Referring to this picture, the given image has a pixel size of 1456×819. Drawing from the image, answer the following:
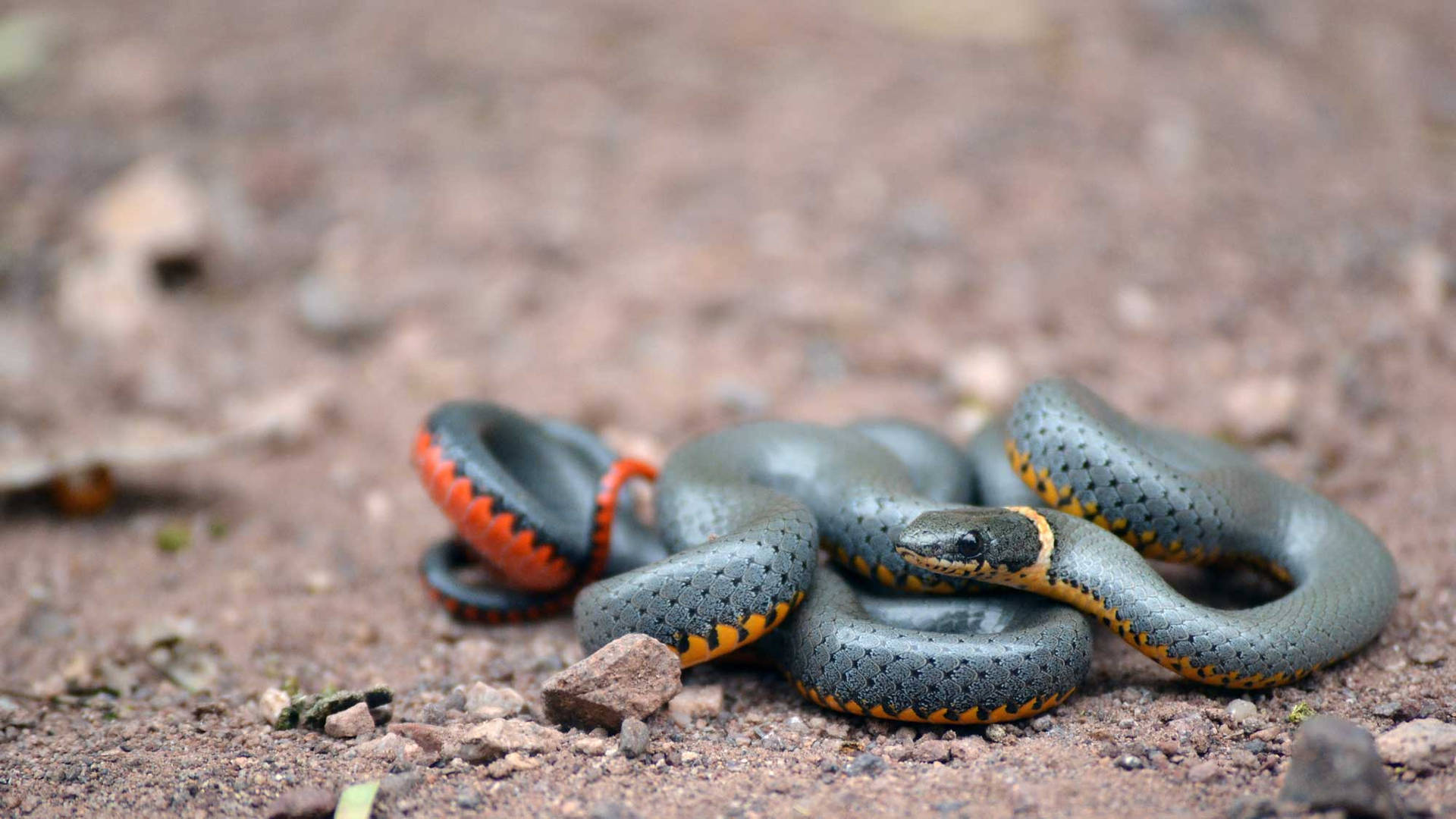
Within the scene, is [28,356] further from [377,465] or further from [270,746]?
[270,746]

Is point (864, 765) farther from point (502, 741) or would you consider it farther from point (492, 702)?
point (492, 702)

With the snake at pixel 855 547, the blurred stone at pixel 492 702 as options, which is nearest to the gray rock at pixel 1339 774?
the snake at pixel 855 547

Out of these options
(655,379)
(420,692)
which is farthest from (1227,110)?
(420,692)

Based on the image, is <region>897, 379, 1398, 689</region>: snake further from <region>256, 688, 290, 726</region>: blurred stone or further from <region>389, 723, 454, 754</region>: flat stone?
<region>256, 688, 290, 726</region>: blurred stone

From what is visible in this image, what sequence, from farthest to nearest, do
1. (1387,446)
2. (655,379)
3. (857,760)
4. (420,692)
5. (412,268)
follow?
(412,268) → (655,379) → (1387,446) → (420,692) → (857,760)

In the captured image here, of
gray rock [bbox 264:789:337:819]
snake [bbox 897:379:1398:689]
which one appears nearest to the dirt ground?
gray rock [bbox 264:789:337:819]

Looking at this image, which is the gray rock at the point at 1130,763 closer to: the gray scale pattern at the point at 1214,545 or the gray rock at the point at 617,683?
the gray scale pattern at the point at 1214,545

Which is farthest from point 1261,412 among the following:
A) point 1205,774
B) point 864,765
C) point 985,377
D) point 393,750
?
point 393,750
